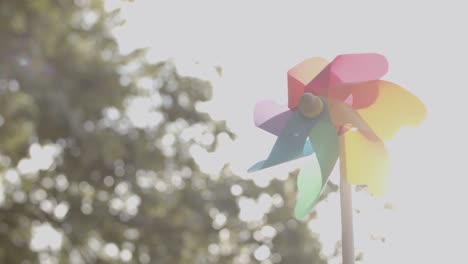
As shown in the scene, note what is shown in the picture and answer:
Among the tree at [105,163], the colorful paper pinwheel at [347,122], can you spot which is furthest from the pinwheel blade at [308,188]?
the tree at [105,163]

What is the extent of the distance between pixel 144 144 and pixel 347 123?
1148 millimetres

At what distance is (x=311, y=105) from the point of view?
34.7 inches

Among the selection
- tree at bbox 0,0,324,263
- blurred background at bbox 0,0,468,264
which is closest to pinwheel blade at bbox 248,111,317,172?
blurred background at bbox 0,0,468,264

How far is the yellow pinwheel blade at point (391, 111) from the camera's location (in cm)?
88

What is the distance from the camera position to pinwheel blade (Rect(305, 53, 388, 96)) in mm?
885

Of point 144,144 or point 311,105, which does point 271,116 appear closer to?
point 311,105

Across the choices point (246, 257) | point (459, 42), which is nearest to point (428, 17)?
point (459, 42)

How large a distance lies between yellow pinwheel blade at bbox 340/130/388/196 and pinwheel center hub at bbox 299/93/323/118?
0.15ft

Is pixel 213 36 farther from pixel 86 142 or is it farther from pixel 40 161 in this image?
pixel 40 161

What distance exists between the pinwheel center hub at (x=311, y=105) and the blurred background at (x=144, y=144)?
0.61m

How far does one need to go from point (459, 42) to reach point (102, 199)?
3.48 ft

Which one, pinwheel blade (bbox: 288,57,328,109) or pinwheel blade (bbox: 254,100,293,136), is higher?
pinwheel blade (bbox: 288,57,328,109)

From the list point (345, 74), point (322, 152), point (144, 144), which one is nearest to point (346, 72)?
point (345, 74)

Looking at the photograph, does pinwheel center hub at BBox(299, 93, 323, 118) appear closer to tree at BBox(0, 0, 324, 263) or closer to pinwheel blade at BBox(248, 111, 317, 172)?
pinwheel blade at BBox(248, 111, 317, 172)
